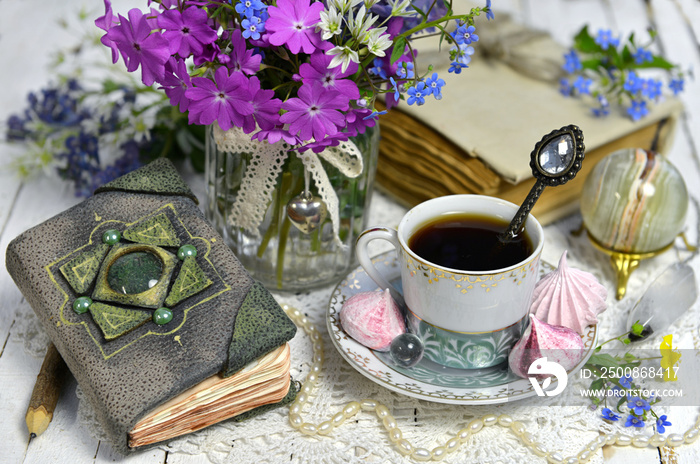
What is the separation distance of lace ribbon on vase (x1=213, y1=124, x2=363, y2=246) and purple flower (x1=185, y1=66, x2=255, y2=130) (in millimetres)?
91

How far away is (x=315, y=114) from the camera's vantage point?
812 millimetres

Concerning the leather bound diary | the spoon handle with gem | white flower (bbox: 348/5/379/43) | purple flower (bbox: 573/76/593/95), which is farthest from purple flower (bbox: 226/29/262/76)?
purple flower (bbox: 573/76/593/95)

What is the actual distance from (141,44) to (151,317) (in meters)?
0.30

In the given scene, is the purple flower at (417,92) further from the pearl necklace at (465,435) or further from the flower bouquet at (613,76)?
the flower bouquet at (613,76)

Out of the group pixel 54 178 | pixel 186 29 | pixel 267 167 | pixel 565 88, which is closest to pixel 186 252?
pixel 267 167

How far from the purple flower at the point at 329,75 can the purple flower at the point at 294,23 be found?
2cm

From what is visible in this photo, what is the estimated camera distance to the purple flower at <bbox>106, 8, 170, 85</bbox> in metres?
0.75

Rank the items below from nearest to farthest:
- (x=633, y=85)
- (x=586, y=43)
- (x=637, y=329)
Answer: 1. (x=637, y=329)
2. (x=633, y=85)
3. (x=586, y=43)

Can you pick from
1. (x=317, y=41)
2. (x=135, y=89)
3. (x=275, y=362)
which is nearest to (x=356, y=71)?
(x=317, y=41)

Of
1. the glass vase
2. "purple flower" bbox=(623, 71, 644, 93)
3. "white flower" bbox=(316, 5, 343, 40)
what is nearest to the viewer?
"white flower" bbox=(316, 5, 343, 40)

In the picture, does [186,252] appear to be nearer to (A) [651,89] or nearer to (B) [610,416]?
(B) [610,416]

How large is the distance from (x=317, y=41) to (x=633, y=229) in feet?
1.90

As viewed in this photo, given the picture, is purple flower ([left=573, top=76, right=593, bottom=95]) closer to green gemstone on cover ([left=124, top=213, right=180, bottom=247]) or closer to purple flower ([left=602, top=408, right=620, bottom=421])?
purple flower ([left=602, top=408, right=620, bottom=421])

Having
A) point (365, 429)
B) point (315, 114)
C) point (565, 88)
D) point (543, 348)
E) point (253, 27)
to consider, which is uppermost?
point (253, 27)
